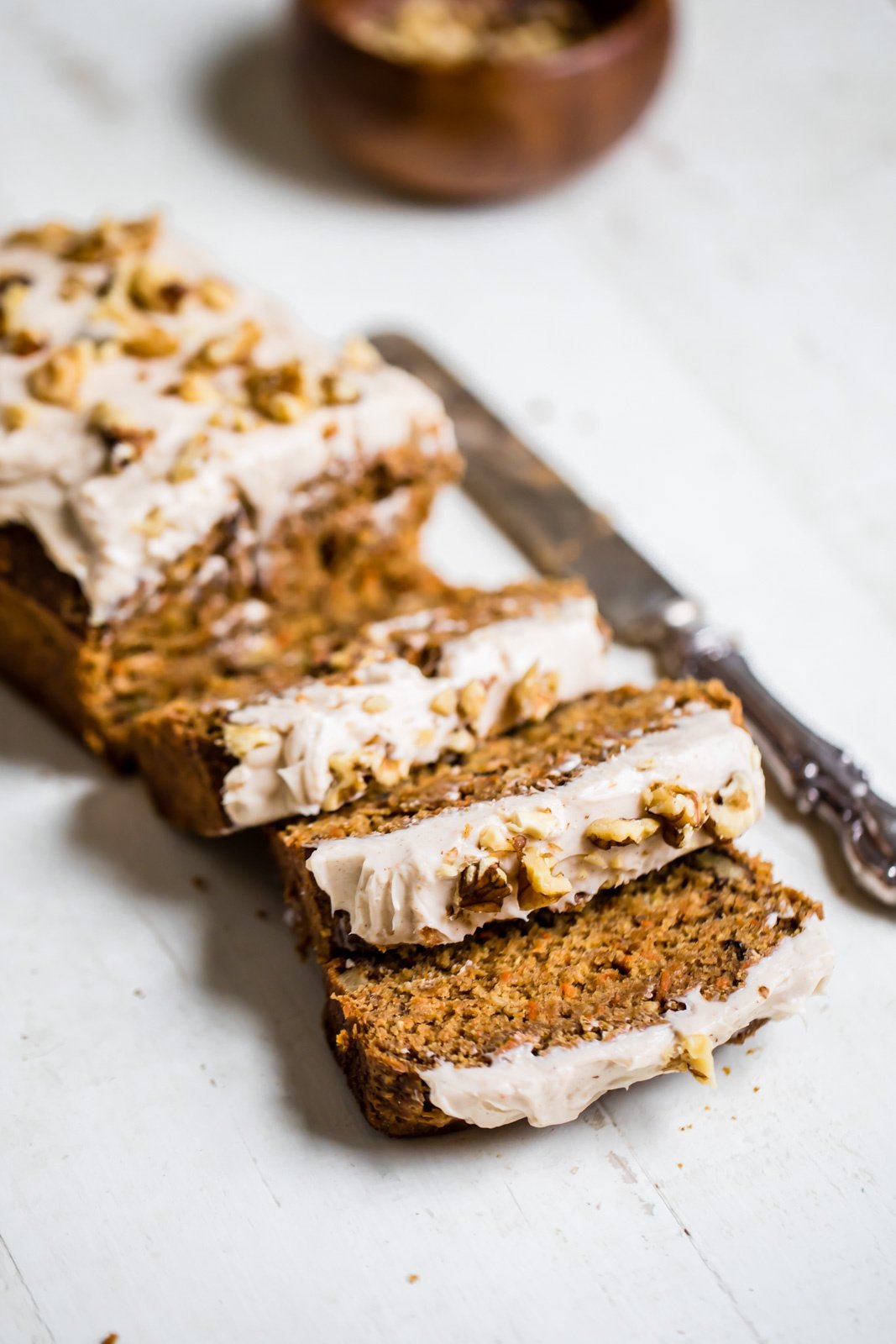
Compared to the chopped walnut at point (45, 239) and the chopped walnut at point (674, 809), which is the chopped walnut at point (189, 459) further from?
the chopped walnut at point (674, 809)

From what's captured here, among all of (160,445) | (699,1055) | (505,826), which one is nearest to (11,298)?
(160,445)

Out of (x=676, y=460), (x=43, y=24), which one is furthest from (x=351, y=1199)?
(x=43, y=24)

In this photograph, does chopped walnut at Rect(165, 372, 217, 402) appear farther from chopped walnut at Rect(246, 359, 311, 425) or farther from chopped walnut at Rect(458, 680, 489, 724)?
chopped walnut at Rect(458, 680, 489, 724)

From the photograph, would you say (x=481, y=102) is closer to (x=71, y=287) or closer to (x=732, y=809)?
(x=71, y=287)

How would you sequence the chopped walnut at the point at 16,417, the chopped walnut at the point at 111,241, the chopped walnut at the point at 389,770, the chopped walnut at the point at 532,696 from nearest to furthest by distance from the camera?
the chopped walnut at the point at 389,770, the chopped walnut at the point at 532,696, the chopped walnut at the point at 16,417, the chopped walnut at the point at 111,241

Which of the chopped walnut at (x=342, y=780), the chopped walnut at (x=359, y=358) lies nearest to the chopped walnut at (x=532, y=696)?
the chopped walnut at (x=342, y=780)

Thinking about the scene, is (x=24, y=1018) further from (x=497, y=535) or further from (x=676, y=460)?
(x=676, y=460)
